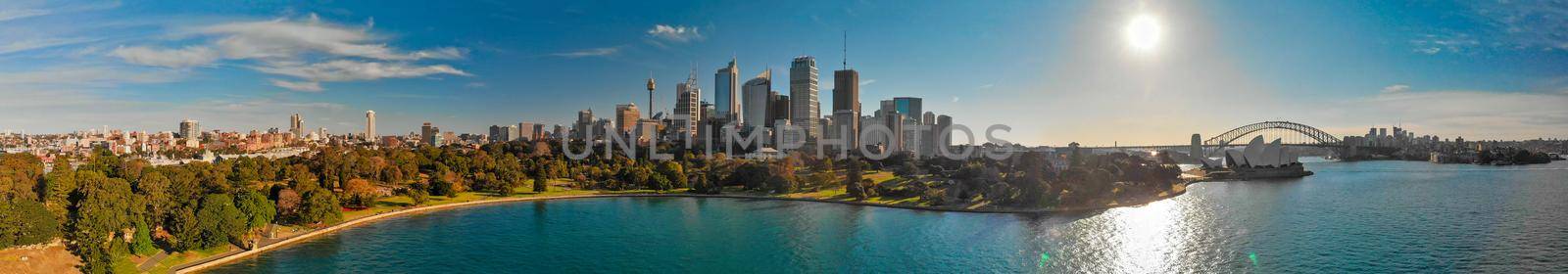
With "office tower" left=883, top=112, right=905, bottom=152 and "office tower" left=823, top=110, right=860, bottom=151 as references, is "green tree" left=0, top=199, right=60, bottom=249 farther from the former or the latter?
"office tower" left=883, top=112, right=905, bottom=152

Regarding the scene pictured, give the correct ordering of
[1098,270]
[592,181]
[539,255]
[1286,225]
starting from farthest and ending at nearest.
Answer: [592,181] → [1286,225] → [539,255] → [1098,270]

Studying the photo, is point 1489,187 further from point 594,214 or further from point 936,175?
point 594,214

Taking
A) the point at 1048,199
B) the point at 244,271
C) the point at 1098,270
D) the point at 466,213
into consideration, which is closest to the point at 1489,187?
the point at 1048,199

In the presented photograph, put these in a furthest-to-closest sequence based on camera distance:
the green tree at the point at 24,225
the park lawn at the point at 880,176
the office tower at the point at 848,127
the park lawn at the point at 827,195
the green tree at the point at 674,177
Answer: the office tower at the point at 848,127 → the park lawn at the point at 880,176 → the green tree at the point at 674,177 → the park lawn at the point at 827,195 → the green tree at the point at 24,225

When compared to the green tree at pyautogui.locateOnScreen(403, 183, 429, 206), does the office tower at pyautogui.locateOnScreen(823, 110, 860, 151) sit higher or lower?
higher

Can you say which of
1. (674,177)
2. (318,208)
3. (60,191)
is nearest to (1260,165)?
(674,177)

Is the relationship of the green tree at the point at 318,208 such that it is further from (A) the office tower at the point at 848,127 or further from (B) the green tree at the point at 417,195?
(A) the office tower at the point at 848,127

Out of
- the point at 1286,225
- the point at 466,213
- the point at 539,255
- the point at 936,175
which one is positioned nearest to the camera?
the point at 539,255

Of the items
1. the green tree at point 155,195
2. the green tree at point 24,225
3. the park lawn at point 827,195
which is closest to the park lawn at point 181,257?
the green tree at point 155,195

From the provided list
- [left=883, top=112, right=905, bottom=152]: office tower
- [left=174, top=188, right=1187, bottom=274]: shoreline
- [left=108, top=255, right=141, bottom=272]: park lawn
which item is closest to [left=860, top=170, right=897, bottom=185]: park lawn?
[left=174, top=188, right=1187, bottom=274]: shoreline
